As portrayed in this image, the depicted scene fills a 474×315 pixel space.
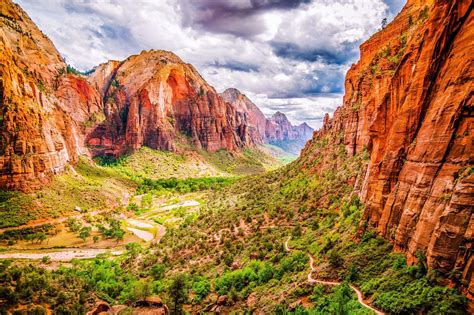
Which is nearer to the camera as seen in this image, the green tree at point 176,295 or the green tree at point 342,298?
the green tree at point 342,298

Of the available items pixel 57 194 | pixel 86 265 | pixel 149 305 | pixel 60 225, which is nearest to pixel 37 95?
pixel 57 194

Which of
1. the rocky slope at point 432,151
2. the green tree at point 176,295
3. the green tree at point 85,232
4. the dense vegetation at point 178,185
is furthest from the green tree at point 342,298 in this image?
the dense vegetation at point 178,185

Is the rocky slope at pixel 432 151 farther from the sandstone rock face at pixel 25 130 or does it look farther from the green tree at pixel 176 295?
the sandstone rock face at pixel 25 130

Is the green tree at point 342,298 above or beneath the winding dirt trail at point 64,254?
above

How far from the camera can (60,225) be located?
88062mm

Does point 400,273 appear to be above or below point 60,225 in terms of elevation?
above

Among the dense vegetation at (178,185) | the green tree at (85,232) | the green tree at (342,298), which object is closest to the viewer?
the green tree at (342,298)

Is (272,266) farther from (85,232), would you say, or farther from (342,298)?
(85,232)

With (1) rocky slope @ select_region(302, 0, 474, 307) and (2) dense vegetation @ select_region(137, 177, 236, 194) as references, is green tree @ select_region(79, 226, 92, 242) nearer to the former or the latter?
(2) dense vegetation @ select_region(137, 177, 236, 194)

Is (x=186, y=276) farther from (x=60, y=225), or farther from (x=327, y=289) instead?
(x=60, y=225)

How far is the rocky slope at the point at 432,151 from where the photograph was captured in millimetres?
20125

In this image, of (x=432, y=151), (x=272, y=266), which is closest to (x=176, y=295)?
(x=272, y=266)

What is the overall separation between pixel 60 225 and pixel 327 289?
3422 inches

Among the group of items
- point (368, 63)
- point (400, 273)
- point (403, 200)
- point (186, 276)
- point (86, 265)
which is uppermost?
point (368, 63)
